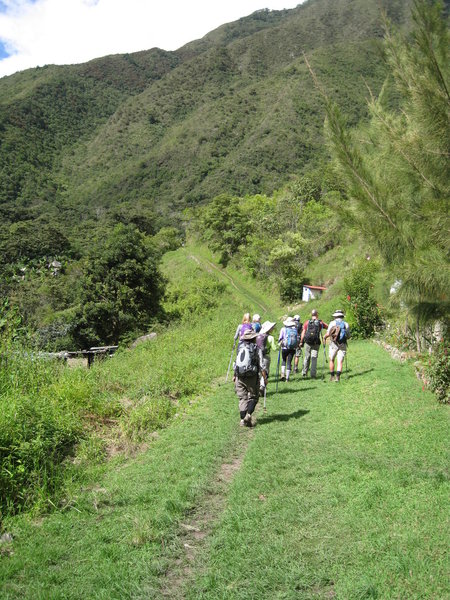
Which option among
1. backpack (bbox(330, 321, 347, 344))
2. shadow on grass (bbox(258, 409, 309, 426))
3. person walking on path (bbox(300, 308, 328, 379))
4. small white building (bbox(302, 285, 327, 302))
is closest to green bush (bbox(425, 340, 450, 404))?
shadow on grass (bbox(258, 409, 309, 426))

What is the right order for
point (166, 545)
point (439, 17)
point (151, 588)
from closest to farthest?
point (151, 588) → point (439, 17) → point (166, 545)

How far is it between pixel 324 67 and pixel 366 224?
107359 millimetres

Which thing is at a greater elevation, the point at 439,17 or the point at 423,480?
the point at 439,17

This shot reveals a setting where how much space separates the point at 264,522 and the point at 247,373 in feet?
9.87

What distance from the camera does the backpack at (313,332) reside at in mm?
10836

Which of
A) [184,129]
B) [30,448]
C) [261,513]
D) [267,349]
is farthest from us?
[184,129]

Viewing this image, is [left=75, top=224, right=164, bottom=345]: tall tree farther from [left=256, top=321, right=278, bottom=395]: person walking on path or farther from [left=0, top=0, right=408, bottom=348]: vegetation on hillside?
[left=256, top=321, right=278, bottom=395]: person walking on path

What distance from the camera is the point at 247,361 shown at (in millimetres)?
7234

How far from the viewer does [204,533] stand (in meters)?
4.45

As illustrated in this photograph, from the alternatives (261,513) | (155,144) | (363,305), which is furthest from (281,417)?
(155,144)

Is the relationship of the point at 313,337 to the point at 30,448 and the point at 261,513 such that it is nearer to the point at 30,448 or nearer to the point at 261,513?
the point at 261,513

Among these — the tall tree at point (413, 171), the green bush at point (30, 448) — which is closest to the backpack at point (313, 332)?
the green bush at point (30, 448)

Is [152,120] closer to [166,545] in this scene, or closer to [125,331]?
[125,331]

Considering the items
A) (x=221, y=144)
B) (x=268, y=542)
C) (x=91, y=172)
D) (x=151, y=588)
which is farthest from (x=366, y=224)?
(x=91, y=172)
